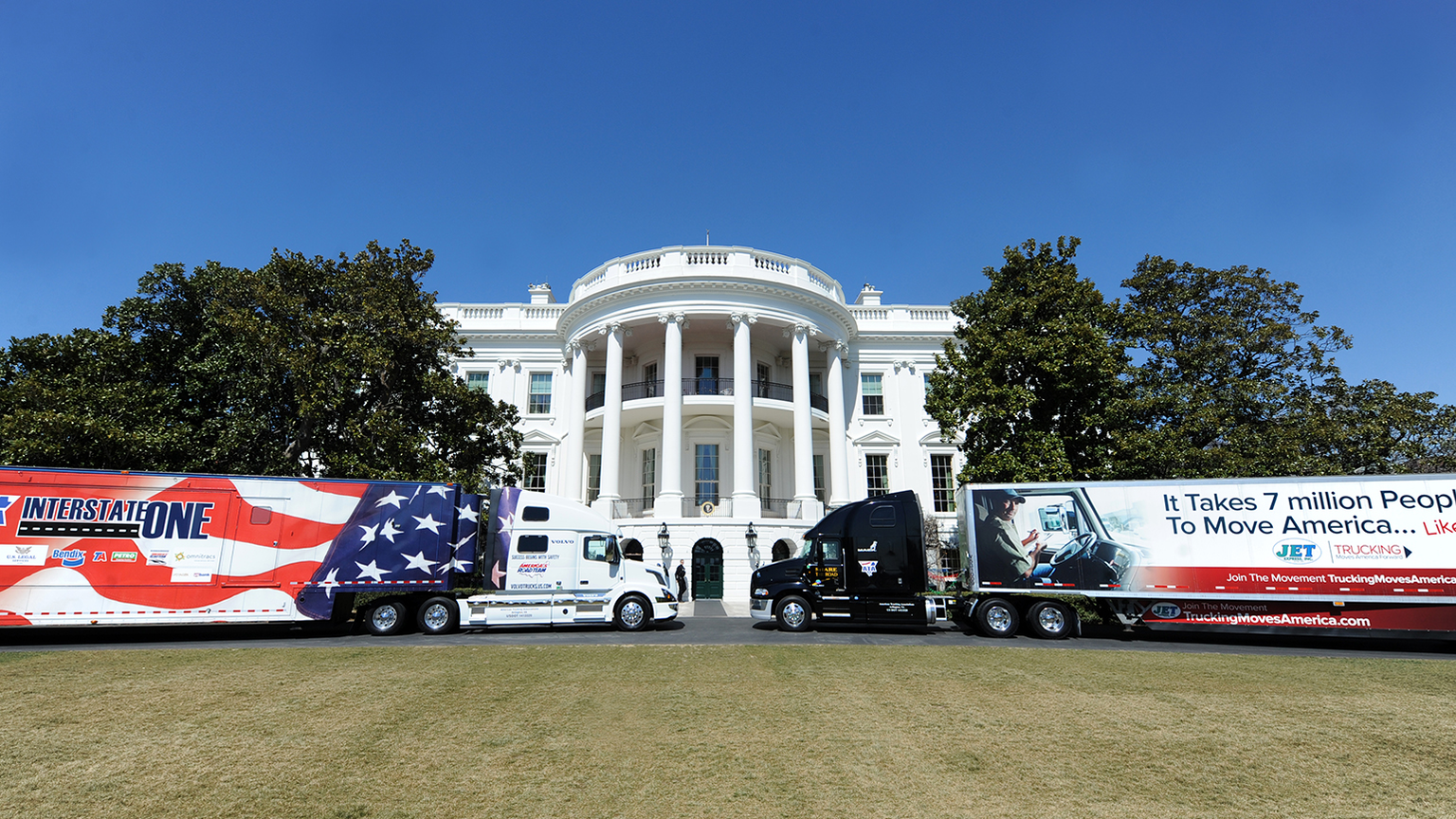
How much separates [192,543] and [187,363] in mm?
7425

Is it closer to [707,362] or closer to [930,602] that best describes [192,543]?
[930,602]

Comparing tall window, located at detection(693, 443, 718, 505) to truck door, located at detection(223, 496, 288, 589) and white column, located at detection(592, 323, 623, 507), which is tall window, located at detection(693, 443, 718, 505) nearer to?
white column, located at detection(592, 323, 623, 507)

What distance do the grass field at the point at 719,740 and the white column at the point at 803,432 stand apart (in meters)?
15.0

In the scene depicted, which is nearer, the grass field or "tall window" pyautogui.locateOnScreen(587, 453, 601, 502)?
the grass field

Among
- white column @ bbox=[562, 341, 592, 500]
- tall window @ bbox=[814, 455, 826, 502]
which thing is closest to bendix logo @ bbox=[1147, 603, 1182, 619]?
tall window @ bbox=[814, 455, 826, 502]

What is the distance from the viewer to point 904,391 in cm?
2911

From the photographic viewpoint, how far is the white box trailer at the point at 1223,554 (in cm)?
1184

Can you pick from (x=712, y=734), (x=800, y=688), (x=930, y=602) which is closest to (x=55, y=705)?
(x=712, y=734)

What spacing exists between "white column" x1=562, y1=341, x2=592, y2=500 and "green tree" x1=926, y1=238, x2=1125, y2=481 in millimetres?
14060

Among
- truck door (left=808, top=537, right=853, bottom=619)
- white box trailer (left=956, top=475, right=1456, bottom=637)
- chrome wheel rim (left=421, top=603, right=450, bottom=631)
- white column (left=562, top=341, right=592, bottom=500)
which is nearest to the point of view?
white box trailer (left=956, top=475, right=1456, bottom=637)

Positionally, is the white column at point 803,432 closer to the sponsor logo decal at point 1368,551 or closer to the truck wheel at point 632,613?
the truck wheel at point 632,613

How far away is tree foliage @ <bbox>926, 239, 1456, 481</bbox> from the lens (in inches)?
683

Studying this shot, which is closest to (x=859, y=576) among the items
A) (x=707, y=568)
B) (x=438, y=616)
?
(x=438, y=616)

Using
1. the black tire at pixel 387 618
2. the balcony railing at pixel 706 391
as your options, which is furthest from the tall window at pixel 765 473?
the black tire at pixel 387 618
